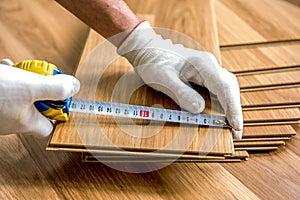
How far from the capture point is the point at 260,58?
1.36 metres

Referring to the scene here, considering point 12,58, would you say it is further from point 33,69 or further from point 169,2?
point 169,2

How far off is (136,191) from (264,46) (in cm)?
73

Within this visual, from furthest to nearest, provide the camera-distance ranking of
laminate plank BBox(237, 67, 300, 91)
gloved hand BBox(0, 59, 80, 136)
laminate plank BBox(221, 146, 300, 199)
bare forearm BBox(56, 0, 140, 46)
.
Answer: laminate plank BBox(237, 67, 300, 91), bare forearm BBox(56, 0, 140, 46), laminate plank BBox(221, 146, 300, 199), gloved hand BBox(0, 59, 80, 136)

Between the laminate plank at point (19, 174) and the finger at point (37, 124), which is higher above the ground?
the finger at point (37, 124)

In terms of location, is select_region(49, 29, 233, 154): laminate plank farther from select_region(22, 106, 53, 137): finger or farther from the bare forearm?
the bare forearm

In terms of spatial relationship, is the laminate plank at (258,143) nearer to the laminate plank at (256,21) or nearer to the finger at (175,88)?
the finger at (175,88)

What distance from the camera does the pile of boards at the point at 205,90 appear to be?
38.3 inches

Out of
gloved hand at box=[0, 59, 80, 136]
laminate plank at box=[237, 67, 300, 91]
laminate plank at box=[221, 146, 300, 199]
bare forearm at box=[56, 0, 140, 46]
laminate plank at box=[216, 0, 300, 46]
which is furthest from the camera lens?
laminate plank at box=[216, 0, 300, 46]

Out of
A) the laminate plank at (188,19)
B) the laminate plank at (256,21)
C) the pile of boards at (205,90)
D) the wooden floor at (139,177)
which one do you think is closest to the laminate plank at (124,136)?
the pile of boards at (205,90)

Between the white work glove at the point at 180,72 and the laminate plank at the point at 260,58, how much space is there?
215mm

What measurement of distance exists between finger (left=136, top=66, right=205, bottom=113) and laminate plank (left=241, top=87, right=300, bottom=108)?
0.69ft

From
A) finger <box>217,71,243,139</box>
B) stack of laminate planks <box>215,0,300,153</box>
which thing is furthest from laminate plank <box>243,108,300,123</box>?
finger <box>217,71,243,139</box>

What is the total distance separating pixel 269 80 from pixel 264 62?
10 centimetres

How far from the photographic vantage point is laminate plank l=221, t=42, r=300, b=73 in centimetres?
131
